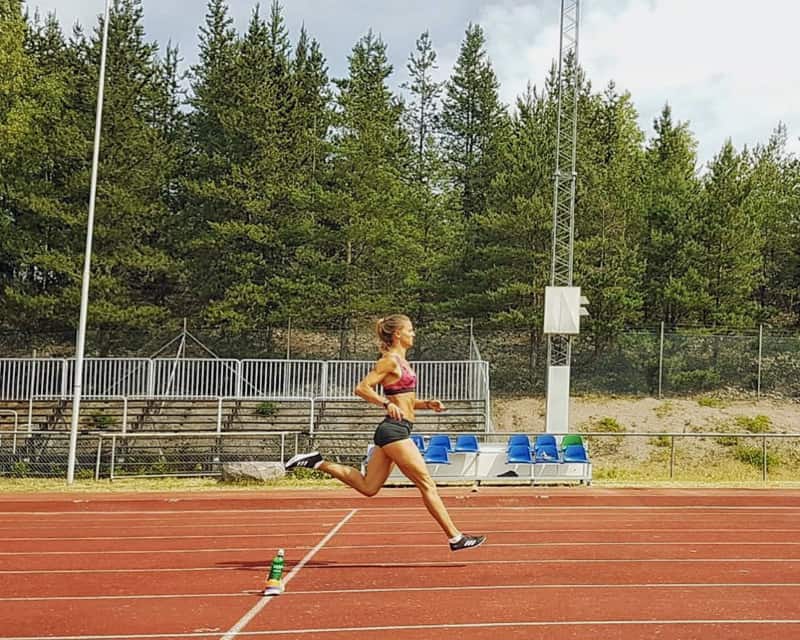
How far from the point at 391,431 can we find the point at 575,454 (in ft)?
43.0

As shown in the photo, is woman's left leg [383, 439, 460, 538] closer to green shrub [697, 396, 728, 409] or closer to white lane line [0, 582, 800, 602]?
white lane line [0, 582, 800, 602]

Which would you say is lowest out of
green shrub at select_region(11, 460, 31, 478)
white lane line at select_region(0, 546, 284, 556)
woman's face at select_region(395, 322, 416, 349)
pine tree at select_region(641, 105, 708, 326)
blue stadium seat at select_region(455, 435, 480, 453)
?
green shrub at select_region(11, 460, 31, 478)

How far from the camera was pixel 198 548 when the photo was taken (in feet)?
34.7

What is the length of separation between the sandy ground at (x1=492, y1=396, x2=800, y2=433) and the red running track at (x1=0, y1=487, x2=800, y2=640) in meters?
18.3

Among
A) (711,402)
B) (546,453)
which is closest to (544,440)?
(546,453)

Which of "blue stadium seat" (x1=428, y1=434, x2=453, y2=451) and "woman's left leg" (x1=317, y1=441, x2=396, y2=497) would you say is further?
"blue stadium seat" (x1=428, y1=434, x2=453, y2=451)

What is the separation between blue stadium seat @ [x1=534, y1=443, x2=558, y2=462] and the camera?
67.0ft

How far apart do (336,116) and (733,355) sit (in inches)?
663

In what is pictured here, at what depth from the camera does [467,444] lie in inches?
813

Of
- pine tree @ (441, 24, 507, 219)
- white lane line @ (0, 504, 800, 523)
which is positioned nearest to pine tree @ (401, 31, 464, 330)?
pine tree @ (441, 24, 507, 219)

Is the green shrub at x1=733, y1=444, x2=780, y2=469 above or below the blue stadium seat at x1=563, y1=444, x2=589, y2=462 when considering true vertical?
below

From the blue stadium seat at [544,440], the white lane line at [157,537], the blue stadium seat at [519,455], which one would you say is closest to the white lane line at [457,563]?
the white lane line at [157,537]

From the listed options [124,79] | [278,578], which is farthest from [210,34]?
[278,578]

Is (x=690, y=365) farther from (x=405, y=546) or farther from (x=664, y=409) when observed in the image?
(x=405, y=546)
